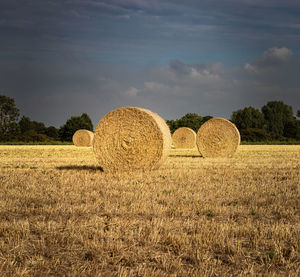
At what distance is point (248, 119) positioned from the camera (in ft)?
275

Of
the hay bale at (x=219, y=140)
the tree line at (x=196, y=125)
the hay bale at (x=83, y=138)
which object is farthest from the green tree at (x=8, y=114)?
the hay bale at (x=219, y=140)

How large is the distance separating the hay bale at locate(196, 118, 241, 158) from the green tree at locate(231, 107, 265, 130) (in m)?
64.6

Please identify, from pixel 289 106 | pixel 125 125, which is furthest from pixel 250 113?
pixel 125 125

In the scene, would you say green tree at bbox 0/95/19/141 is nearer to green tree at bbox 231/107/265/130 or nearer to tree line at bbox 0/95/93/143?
tree line at bbox 0/95/93/143

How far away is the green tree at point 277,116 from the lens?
8925 centimetres

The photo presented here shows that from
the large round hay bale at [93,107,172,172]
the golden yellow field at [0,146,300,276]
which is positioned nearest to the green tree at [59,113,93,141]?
the large round hay bale at [93,107,172,172]

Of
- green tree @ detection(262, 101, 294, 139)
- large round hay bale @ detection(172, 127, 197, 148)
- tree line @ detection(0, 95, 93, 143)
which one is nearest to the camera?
large round hay bale @ detection(172, 127, 197, 148)

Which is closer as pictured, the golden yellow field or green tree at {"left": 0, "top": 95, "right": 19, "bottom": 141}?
the golden yellow field

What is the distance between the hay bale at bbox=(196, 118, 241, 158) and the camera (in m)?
19.9

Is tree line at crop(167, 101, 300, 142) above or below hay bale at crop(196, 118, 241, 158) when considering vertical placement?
above

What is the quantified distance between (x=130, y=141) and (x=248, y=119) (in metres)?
75.6

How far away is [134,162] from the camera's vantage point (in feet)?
40.0

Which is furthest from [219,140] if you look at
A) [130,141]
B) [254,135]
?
[254,135]

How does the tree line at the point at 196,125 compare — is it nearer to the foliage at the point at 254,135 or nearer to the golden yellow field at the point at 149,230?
the foliage at the point at 254,135
